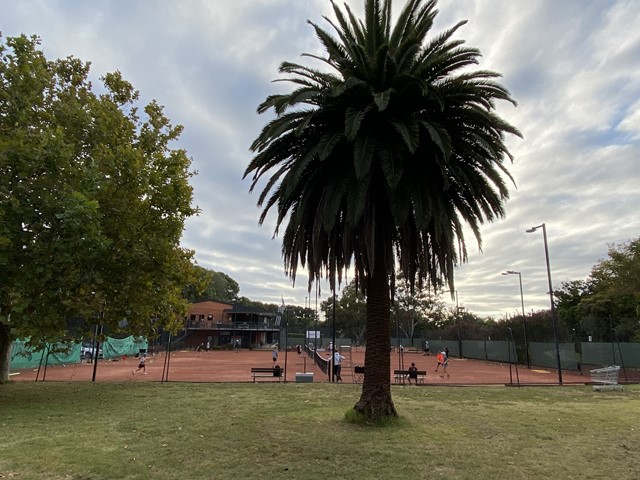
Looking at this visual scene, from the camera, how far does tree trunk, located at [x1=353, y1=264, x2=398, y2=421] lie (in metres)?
11.2

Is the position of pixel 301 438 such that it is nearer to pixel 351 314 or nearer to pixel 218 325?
pixel 218 325

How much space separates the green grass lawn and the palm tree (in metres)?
2.04

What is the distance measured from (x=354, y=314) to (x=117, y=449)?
9222cm

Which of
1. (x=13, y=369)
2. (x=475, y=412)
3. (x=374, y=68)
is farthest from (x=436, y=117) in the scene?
(x=13, y=369)

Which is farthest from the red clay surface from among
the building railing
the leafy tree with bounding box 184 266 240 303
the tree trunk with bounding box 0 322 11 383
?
the leafy tree with bounding box 184 266 240 303

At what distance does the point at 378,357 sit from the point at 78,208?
8855 millimetres

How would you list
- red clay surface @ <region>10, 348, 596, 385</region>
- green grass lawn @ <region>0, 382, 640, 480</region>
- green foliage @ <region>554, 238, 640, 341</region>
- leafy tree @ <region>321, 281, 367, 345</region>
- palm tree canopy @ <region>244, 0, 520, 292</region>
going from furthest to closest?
leafy tree @ <region>321, 281, 367, 345</region>, green foliage @ <region>554, 238, 640, 341</region>, red clay surface @ <region>10, 348, 596, 385</region>, palm tree canopy @ <region>244, 0, 520, 292</region>, green grass lawn @ <region>0, 382, 640, 480</region>

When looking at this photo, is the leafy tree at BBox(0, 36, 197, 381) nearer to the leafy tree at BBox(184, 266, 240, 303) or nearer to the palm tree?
the palm tree

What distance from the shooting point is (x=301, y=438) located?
→ 31.2 ft

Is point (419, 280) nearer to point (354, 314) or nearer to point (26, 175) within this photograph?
point (26, 175)

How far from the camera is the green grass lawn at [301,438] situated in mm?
7340

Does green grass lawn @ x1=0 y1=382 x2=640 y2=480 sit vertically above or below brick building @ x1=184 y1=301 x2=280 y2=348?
below

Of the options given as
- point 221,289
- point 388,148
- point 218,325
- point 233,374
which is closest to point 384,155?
point 388,148

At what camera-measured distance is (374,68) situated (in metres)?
11.1
